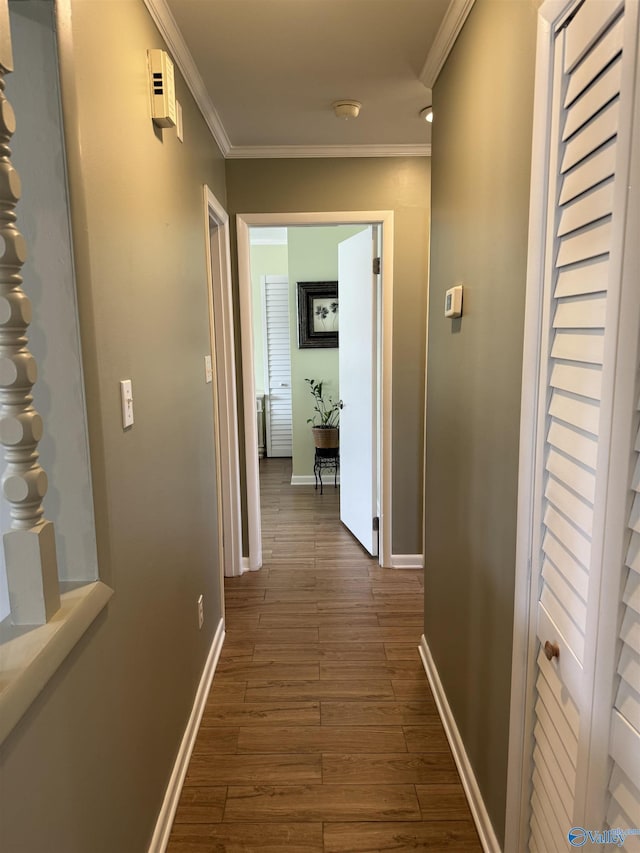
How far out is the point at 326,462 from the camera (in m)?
5.21

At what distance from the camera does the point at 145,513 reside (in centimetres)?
143

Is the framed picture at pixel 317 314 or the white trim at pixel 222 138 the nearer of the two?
the white trim at pixel 222 138

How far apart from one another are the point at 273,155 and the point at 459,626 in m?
2.57

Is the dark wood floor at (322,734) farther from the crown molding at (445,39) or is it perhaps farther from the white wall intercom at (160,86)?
the crown molding at (445,39)

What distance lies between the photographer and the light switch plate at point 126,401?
1276 mm

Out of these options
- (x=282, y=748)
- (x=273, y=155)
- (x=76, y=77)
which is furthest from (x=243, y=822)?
(x=273, y=155)

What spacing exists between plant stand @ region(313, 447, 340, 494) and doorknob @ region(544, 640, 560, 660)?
3864 mm

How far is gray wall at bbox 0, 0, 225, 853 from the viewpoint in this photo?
3.15ft

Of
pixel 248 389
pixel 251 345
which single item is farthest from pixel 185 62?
pixel 248 389

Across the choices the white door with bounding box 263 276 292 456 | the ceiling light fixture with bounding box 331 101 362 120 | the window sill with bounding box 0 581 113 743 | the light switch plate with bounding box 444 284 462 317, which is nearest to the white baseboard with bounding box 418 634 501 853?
the window sill with bounding box 0 581 113 743

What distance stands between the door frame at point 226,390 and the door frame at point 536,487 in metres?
1.80

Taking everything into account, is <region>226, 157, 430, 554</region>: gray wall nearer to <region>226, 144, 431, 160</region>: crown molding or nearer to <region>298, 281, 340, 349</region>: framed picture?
<region>226, 144, 431, 160</region>: crown molding

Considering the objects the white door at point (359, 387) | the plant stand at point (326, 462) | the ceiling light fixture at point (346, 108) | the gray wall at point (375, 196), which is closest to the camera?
the ceiling light fixture at point (346, 108)

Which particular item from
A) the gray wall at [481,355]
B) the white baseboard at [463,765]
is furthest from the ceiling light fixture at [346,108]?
the white baseboard at [463,765]
